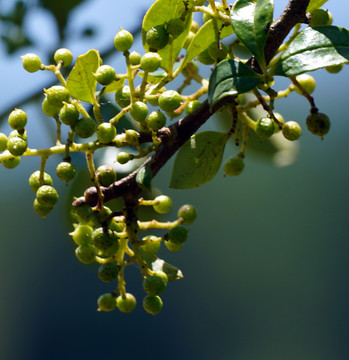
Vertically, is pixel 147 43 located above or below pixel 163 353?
above

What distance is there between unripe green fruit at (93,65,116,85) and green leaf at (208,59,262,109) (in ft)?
0.48

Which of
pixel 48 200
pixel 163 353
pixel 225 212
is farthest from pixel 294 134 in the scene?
pixel 163 353

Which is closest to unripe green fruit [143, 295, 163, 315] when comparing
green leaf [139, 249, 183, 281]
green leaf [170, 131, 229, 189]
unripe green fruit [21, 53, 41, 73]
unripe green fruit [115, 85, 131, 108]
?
green leaf [139, 249, 183, 281]

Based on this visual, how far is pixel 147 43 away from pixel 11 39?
3.86 ft

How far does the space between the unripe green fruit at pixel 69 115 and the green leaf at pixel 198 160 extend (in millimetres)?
189

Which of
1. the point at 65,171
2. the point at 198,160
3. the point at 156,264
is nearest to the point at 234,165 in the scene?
the point at 198,160

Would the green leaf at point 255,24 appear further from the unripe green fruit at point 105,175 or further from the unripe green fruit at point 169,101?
the unripe green fruit at point 105,175

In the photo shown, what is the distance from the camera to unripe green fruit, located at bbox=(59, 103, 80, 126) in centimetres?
75

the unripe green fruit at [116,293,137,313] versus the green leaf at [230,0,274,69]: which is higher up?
the green leaf at [230,0,274,69]

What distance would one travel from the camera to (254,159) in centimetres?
150

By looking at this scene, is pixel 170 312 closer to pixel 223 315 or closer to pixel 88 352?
pixel 223 315

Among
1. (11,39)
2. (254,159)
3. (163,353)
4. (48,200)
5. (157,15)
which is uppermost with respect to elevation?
(11,39)

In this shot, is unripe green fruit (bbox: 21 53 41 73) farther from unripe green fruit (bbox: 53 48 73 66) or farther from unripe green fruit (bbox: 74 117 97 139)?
unripe green fruit (bbox: 74 117 97 139)

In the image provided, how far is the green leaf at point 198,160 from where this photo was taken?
0.88 meters
